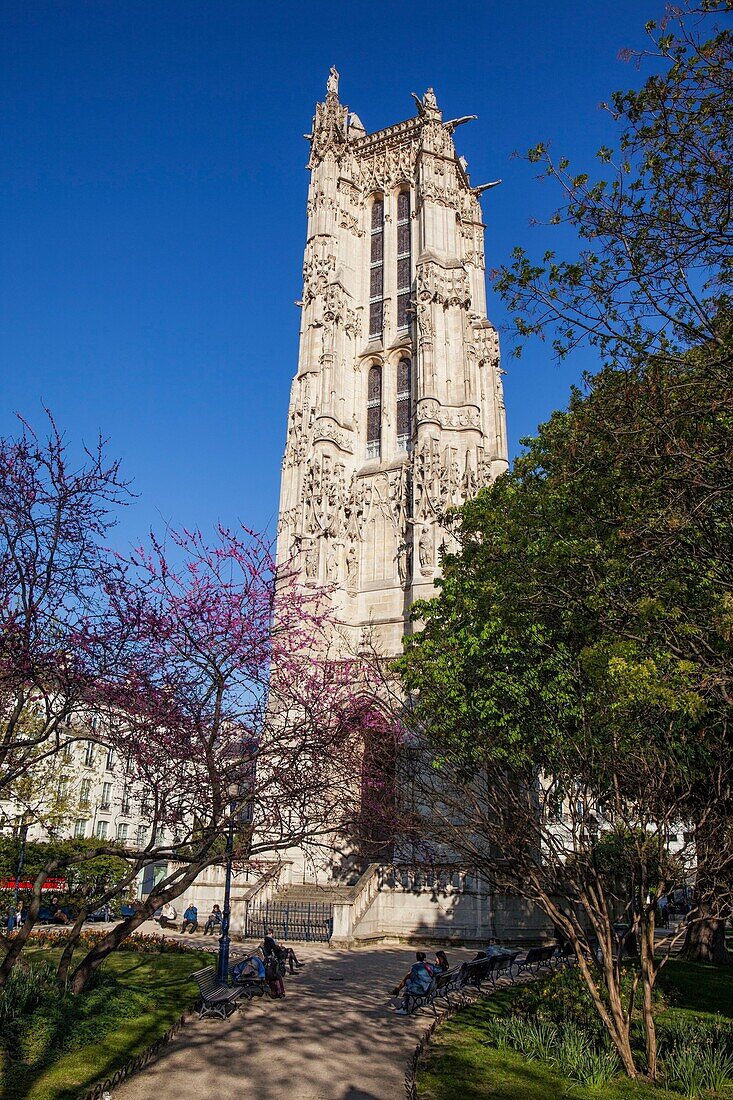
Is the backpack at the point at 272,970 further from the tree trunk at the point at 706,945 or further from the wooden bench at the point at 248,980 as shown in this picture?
the tree trunk at the point at 706,945

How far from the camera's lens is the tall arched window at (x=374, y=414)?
3366cm

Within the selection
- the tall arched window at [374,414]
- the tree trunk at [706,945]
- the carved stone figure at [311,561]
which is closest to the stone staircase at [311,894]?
the tree trunk at [706,945]

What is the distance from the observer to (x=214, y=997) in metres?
11.2

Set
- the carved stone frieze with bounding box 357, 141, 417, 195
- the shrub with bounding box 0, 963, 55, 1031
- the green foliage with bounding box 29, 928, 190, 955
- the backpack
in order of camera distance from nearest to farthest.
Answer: the shrub with bounding box 0, 963, 55, 1031 < the backpack < the green foliage with bounding box 29, 928, 190, 955 < the carved stone frieze with bounding box 357, 141, 417, 195

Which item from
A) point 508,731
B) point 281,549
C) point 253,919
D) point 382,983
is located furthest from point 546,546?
point 281,549

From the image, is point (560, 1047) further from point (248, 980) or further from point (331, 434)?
point (331, 434)

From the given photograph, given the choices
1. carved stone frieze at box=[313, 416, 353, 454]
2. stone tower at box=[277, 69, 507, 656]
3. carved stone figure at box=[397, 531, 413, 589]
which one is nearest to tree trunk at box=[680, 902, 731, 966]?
stone tower at box=[277, 69, 507, 656]

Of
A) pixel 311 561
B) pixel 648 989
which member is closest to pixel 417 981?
pixel 648 989

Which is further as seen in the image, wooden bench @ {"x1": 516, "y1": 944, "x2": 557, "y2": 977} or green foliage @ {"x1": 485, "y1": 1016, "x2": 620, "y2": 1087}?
wooden bench @ {"x1": 516, "y1": 944, "x2": 557, "y2": 977}

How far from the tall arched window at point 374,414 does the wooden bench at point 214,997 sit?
79.6ft

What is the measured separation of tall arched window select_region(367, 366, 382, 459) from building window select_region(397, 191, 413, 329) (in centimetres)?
268

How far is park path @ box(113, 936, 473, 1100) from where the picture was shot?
26.7 ft

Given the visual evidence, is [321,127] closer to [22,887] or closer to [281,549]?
[281,549]

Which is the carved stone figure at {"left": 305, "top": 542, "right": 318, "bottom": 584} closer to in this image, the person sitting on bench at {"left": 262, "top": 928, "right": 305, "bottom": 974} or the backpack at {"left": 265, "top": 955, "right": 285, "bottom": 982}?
the person sitting on bench at {"left": 262, "top": 928, "right": 305, "bottom": 974}
